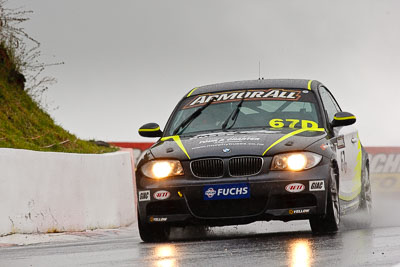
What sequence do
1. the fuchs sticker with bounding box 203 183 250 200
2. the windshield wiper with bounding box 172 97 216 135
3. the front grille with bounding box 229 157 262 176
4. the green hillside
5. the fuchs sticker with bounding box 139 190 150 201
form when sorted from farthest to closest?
the green hillside
the windshield wiper with bounding box 172 97 216 135
the fuchs sticker with bounding box 139 190 150 201
the front grille with bounding box 229 157 262 176
the fuchs sticker with bounding box 203 183 250 200

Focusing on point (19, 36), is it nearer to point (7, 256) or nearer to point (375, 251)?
point (7, 256)

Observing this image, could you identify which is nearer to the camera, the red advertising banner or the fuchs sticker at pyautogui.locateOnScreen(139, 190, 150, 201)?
the fuchs sticker at pyautogui.locateOnScreen(139, 190, 150, 201)

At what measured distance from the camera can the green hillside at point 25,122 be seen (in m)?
17.6

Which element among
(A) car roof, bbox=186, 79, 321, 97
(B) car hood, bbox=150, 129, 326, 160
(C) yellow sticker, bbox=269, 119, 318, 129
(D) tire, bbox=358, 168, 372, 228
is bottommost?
(D) tire, bbox=358, 168, 372, 228

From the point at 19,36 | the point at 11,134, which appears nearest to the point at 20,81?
the point at 19,36

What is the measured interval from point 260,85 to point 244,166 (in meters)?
2.07

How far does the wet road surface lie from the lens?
7.16 m

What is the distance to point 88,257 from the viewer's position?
→ 8.13 metres

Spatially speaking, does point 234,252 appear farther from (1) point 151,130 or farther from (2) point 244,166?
(1) point 151,130

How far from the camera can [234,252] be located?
7930 millimetres

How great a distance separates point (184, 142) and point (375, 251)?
2701 mm

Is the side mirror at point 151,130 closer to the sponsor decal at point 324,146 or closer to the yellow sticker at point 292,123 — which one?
the yellow sticker at point 292,123

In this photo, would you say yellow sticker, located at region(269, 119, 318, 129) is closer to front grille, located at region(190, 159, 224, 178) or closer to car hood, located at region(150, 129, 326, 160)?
car hood, located at region(150, 129, 326, 160)

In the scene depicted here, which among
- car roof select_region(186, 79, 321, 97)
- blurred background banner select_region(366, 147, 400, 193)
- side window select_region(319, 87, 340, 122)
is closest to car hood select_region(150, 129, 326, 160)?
side window select_region(319, 87, 340, 122)
